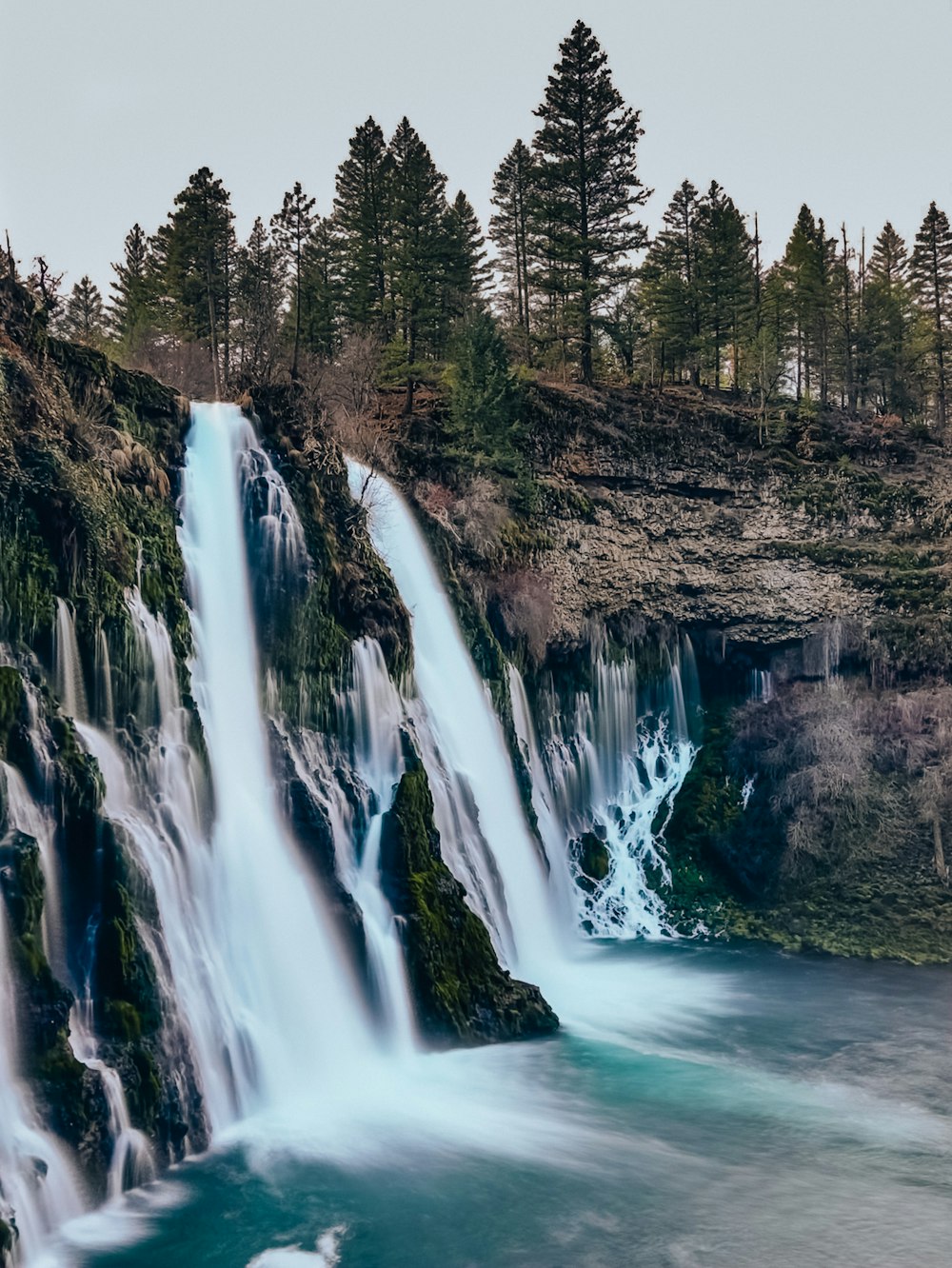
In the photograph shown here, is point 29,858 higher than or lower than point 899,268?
lower

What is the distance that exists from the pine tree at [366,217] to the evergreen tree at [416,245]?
2.05 ft

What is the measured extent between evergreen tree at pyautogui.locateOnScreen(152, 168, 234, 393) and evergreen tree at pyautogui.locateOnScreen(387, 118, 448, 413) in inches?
241

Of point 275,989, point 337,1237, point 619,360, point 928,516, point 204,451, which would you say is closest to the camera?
point 337,1237

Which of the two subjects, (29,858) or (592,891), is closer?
(29,858)

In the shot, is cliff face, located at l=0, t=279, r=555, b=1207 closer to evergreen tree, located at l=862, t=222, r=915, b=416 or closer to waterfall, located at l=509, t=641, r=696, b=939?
waterfall, located at l=509, t=641, r=696, b=939

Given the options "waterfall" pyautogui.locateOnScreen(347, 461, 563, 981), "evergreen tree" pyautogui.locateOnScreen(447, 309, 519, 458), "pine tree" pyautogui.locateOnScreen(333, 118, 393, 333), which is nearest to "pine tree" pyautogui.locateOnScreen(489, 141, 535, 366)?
"pine tree" pyautogui.locateOnScreen(333, 118, 393, 333)

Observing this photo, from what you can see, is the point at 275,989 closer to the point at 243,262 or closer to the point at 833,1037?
the point at 833,1037

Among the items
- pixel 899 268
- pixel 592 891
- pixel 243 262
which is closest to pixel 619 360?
pixel 899 268

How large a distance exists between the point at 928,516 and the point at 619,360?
2358 cm

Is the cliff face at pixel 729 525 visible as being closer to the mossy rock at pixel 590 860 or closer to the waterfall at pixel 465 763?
the waterfall at pixel 465 763

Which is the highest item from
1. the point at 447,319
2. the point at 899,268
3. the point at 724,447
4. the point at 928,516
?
the point at 899,268

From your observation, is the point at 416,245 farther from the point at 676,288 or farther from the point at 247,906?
the point at 247,906

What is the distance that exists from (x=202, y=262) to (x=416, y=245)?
8233 millimetres

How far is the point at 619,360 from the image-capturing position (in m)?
57.9
